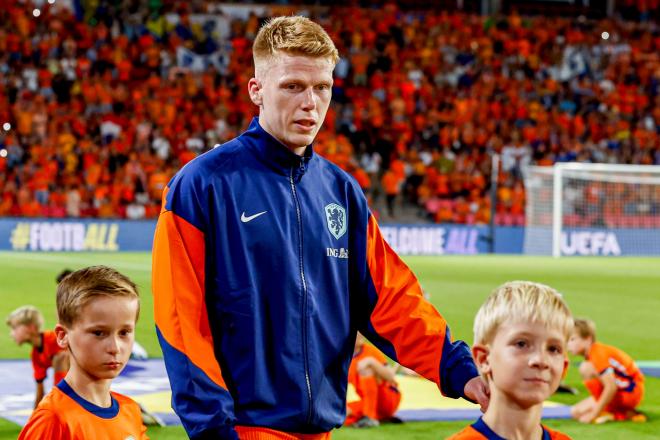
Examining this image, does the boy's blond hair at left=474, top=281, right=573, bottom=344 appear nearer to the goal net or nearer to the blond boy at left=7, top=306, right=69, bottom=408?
the blond boy at left=7, top=306, right=69, bottom=408

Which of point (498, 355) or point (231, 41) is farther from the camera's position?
point (231, 41)

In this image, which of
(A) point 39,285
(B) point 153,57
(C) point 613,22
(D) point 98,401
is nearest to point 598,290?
(A) point 39,285

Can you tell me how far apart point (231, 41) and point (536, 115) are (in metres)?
9.55

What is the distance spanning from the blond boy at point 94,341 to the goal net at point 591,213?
25431 mm

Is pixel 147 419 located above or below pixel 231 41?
below

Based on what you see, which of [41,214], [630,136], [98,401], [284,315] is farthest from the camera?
[630,136]

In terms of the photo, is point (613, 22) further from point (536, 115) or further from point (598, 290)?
point (598, 290)

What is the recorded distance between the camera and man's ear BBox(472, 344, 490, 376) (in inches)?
128

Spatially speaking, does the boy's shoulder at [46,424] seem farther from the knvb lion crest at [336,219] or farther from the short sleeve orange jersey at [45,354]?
the short sleeve orange jersey at [45,354]

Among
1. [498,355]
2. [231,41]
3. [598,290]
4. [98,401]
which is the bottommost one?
[598,290]

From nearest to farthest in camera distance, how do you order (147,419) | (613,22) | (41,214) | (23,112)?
(147,419) → (41,214) → (23,112) → (613,22)

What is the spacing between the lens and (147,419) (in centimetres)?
792

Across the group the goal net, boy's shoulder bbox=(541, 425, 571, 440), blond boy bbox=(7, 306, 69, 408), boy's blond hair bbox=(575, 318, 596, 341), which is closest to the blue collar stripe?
boy's shoulder bbox=(541, 425, 571, 440)

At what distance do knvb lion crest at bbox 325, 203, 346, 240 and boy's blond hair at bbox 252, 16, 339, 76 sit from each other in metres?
0.48
